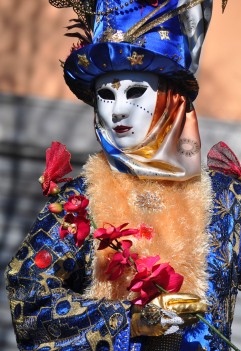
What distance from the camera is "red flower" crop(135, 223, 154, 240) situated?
12.0ft

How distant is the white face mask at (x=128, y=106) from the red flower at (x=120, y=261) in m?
0.46

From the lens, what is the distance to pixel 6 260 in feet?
22.1

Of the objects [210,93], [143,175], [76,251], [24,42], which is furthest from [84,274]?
[24,42]

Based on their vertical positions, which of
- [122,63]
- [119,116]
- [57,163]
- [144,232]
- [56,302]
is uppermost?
[122,63]

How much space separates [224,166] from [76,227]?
748mm

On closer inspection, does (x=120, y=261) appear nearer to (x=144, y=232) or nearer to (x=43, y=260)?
(x=144, y=232)

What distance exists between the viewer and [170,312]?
3.29 m

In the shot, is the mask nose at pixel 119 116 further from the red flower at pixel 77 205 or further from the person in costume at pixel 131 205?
the red flower at pixel 77 205

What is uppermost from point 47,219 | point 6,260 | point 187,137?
point 187,137

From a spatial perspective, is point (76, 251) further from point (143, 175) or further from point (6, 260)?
point (6, 260)

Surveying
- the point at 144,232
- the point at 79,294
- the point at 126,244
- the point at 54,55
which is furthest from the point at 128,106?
the point at 54,55

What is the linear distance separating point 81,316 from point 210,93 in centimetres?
312

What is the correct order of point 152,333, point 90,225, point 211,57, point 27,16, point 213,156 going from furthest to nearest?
point 27,16, point 211,57, point 213,156, point 90,225, point 152,333

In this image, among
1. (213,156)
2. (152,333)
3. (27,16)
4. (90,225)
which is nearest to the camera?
(152,333)
